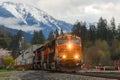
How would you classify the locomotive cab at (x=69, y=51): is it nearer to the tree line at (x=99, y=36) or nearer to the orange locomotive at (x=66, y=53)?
the orange locomotive at (x=66, y=53)

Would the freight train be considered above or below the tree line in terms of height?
below

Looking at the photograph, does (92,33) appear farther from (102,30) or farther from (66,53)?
(66,53)

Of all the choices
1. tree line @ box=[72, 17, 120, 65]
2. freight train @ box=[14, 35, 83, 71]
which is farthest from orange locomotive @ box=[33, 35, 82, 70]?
tree line @ box=[72, 17, 120, 65]

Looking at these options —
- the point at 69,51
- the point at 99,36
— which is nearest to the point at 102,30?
the point at 99,36

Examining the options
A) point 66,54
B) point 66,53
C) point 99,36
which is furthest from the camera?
point 99,36

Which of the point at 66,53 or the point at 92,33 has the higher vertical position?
the point at 92,33

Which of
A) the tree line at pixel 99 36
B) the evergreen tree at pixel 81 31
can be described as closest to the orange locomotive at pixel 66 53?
the tree line at pixel 99 36

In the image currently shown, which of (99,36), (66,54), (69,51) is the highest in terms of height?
(99,36)

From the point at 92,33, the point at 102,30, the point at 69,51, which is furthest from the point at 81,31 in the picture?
the point at 69,51

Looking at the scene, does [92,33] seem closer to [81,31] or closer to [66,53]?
[81,31]

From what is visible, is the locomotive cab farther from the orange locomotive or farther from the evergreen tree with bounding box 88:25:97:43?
the evergreen tree with bounding box 88:25:97:43

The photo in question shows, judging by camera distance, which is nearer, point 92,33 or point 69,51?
point 69,51

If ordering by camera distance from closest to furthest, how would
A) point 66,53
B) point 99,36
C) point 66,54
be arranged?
point 66,54, point 66,53, point 99,36

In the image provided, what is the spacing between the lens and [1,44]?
190625 millimetres
